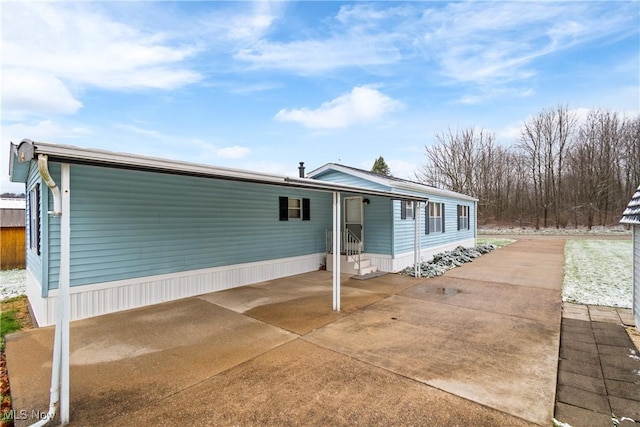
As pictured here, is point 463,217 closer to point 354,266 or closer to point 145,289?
point 354,266

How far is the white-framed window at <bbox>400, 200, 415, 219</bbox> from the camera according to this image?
998 centimetres

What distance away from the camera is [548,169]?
2802 centimetres

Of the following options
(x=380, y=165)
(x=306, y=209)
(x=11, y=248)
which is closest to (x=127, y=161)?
(x=306, y=209)

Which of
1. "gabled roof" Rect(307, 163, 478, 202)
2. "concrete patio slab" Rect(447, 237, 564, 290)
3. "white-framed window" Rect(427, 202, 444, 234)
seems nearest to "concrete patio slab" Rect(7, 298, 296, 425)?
"gabled roof" Rect(307, 163, 478, 202)

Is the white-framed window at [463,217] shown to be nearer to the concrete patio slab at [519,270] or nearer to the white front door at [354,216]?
the concrete patio slab at [519,270]

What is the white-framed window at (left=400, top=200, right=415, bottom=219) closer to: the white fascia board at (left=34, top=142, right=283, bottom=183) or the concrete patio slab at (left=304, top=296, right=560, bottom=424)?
the concrete patio slab at (left=304, top=296, right=560, bottom=424)

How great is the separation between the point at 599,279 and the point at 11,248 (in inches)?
755

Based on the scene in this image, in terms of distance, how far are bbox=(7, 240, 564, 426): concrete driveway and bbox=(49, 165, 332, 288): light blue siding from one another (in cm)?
96

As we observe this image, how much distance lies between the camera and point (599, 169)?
25.9 metres

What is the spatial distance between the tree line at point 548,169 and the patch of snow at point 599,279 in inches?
677

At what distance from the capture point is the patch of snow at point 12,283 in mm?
7342

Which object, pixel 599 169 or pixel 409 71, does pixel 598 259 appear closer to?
pixel 409 71

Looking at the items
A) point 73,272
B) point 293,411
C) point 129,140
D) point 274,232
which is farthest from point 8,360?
point 129,140

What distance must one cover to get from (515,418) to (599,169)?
32979mm
